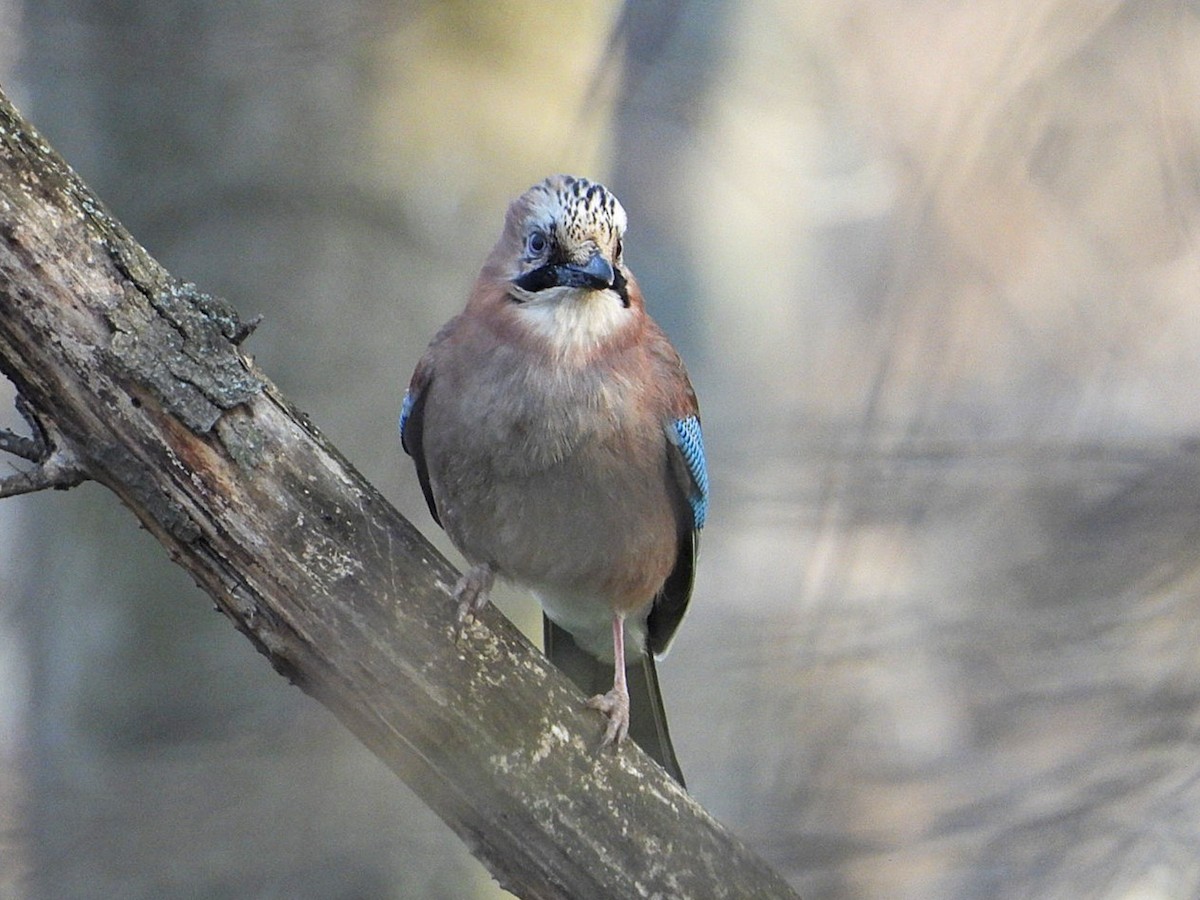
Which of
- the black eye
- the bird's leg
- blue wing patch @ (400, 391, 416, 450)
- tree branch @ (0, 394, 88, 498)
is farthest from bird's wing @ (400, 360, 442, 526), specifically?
tree branch @ (0, 394, 88, 498)

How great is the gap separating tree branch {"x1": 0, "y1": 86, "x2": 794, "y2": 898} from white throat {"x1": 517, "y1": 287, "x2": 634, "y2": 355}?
0.72 meters

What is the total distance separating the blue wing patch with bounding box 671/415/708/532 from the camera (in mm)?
3475

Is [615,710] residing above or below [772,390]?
below

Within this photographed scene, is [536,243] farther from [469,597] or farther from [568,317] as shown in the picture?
[469,597]

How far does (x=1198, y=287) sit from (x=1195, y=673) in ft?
4.74

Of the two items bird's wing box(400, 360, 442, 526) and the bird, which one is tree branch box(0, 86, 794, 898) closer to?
the bird

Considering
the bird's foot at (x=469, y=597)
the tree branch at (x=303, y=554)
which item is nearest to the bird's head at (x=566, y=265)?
the bird's foot at (x=469, y=597)

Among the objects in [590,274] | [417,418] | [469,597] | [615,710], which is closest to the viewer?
[469,597]

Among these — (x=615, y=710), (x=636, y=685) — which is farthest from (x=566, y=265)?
(x=636, y=685)

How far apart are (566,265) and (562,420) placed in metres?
0.34

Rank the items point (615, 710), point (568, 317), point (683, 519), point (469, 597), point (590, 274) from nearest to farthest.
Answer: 1. point (469, 597)
2. point (615, 710)
3. point (590, 274)
4. point (568, 317)
5. point (683, 519)

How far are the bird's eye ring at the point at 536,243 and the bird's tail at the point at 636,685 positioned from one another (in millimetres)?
1016

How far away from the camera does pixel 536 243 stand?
326 centimetres

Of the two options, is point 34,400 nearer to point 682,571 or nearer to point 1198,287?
point 682,571
